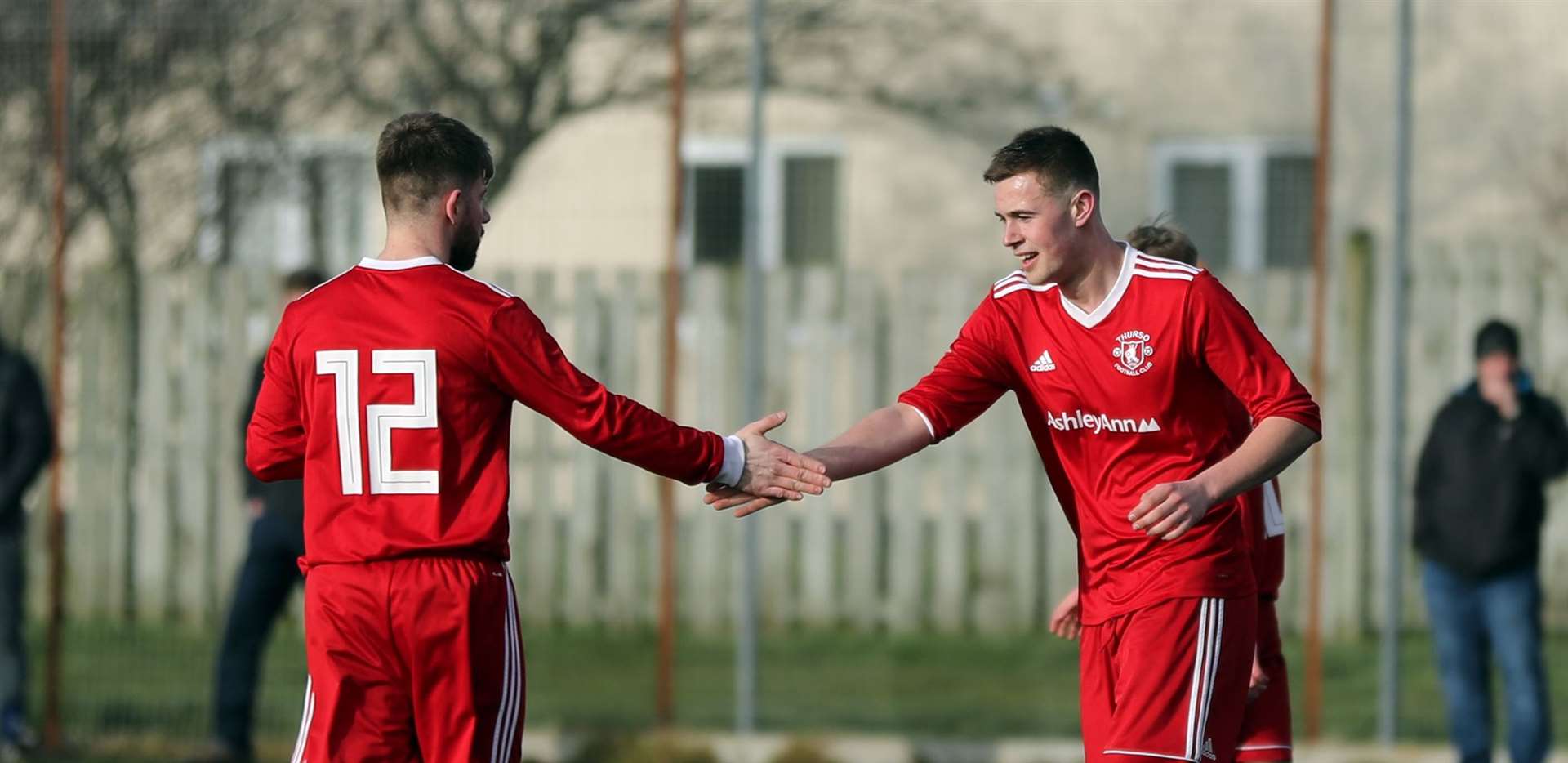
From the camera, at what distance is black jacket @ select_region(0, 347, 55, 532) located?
8.64 meters

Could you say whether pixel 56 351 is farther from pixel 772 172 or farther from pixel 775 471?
pixel 775 471

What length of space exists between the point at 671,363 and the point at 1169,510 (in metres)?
4.58

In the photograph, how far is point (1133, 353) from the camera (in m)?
5.03

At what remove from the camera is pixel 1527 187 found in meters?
9.77

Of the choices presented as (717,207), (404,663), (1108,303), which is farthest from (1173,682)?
(717,207)

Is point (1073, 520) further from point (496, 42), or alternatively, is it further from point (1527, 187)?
point (1527, 187)

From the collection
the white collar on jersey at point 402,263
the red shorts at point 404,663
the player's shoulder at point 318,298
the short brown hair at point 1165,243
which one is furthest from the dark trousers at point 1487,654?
the player's shoulder at point 318,298

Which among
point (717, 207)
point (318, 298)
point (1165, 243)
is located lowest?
point (318, 298)

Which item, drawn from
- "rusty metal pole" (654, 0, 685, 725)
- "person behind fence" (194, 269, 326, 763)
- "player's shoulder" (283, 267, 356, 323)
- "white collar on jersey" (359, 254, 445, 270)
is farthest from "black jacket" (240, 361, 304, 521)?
"white collar on jersey" (359, 254, 445, 270)

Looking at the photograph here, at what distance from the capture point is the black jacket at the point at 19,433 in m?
8.64

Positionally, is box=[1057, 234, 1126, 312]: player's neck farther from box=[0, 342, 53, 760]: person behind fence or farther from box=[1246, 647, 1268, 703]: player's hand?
box=[0, 342, 53, 760]: person behind fence

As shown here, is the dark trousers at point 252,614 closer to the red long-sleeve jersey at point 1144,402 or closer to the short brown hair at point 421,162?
the short brown hair at point 421,162

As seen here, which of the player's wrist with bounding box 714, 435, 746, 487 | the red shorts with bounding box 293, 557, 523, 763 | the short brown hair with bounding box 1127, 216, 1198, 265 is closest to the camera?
the red shorts with bounding box 293, 557, 523, 763

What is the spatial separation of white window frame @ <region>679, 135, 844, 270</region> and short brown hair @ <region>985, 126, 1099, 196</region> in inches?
154
